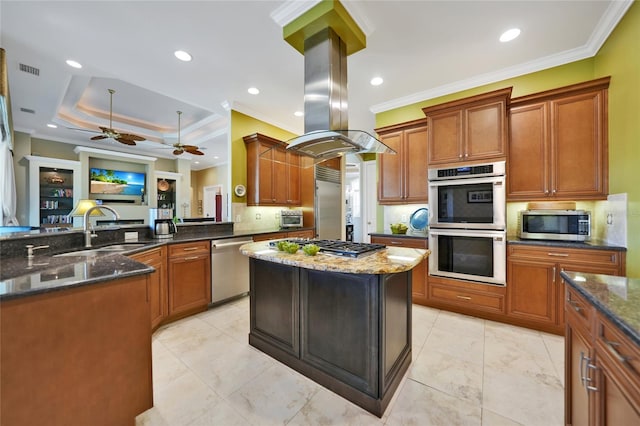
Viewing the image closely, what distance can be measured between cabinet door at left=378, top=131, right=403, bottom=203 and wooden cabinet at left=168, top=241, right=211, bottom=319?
2.56 meters

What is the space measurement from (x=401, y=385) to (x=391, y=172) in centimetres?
263

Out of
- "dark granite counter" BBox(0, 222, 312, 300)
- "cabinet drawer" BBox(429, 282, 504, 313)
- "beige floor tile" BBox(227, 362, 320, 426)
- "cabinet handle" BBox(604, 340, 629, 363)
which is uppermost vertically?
"dark granite counter" BBox(0, 222, 312, 300)

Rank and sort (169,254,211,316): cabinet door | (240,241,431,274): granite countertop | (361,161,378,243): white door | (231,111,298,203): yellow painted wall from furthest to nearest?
1. (361,161,378,243): white door
2. (231,111,298,203): yellow painted wall
3. (169,254,211,316): cabinet door
4. (240,241,431,274): granite countertop

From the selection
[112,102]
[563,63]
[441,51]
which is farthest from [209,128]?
[563,63]

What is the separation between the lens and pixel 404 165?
3.41 m

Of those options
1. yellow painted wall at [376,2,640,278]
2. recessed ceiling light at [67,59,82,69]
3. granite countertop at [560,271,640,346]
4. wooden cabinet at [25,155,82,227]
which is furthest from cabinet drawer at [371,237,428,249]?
wooden cabinet at [25,155,82,227]

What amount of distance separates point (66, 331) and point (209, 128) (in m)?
5.21

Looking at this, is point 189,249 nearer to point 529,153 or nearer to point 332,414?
point 332,414

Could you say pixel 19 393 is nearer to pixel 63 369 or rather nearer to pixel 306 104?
pixel 63 369

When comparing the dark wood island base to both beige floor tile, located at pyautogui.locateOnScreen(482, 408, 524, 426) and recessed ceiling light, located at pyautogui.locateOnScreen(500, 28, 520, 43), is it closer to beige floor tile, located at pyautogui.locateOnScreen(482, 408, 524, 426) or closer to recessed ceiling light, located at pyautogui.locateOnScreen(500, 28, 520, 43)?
beige floor tile, located at pyautogui.locateOnScreen(482, 408, 524, 426)

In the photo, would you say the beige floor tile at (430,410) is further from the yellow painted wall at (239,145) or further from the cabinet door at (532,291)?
the yellow painted wall at (239,145)

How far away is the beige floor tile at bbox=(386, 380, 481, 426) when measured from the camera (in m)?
1.43

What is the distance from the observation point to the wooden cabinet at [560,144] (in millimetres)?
2371

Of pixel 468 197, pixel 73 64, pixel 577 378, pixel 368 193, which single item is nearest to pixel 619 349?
pixel 577 378
